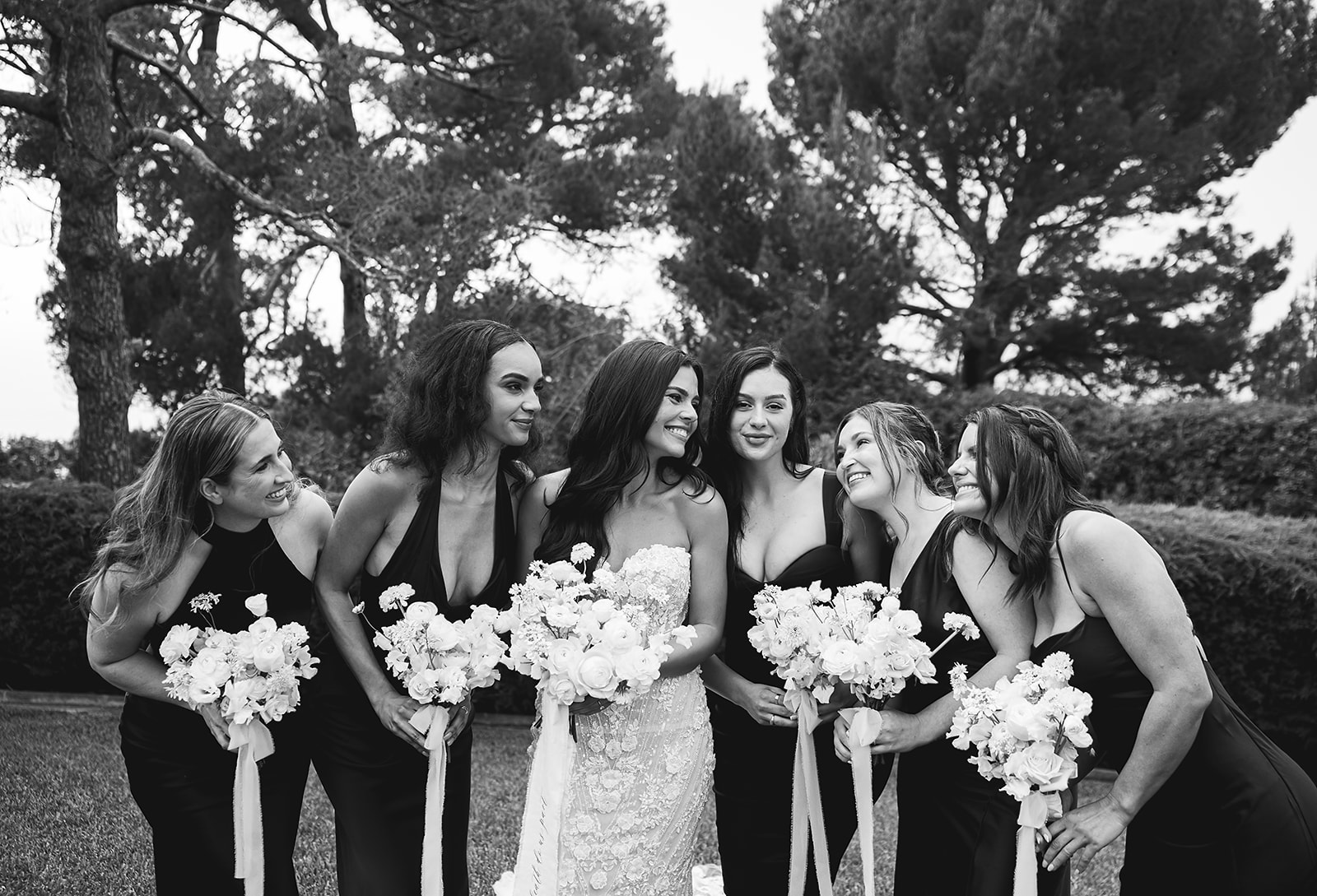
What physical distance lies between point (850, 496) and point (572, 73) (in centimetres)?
1285

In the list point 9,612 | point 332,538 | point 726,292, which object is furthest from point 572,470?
point 726,292

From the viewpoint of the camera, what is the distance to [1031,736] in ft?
9.55

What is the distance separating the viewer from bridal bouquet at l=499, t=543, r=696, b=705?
3.29 meters

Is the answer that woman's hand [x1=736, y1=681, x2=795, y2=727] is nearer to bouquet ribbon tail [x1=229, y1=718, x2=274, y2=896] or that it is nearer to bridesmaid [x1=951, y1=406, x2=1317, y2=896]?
bridesmaid [x1=951, y1=406, x2=1317, y2=896]

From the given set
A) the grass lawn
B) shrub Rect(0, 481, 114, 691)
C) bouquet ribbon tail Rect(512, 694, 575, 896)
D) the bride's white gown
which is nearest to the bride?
the bride's white gown

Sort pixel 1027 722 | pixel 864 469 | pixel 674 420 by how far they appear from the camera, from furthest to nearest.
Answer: pixel 674 420, pixel 864 469, pixel 1027 722

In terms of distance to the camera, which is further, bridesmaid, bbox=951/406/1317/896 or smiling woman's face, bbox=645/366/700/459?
smiling woman's face, bbox=645/366/700/459

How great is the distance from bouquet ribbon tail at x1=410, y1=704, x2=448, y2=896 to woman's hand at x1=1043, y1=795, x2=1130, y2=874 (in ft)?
6.50

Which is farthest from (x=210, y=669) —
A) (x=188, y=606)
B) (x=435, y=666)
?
(x=435, y=666)

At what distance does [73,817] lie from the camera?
6121 mm

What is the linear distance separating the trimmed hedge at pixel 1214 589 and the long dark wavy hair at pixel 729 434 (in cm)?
420

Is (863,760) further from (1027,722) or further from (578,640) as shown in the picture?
(578,640)

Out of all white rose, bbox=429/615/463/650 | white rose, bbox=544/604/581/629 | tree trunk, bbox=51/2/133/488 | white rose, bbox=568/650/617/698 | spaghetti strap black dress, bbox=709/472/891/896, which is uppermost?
tree trunk, bbox=51/2/133/488

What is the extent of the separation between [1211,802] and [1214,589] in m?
4.85
